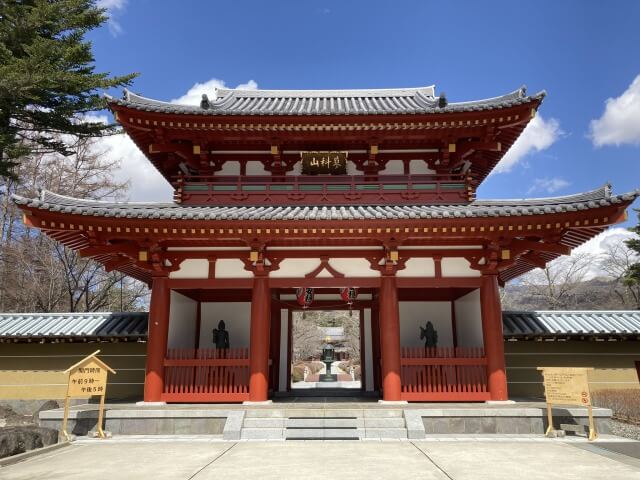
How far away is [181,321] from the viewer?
44.7 ft

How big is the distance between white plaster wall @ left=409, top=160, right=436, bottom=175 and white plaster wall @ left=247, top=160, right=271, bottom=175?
192 inches

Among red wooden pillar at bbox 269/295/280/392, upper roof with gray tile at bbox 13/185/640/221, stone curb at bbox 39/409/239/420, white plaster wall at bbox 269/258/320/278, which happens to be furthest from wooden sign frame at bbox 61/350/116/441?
red wooden pillar at bbox 269/295/280/392

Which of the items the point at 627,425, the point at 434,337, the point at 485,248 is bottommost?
the point at 627,425

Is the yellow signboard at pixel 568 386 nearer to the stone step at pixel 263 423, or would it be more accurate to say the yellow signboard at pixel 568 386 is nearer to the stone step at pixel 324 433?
the stone step at pixel 324 433

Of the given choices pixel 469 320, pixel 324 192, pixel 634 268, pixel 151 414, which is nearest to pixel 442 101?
pixel 324 192

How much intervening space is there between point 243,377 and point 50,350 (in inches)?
310

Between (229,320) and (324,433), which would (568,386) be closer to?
(324,433)

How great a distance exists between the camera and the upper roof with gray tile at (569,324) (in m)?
13.5

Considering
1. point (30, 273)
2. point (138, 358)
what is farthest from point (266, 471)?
point (30, 273)

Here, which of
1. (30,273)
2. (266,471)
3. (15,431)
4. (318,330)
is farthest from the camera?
(318,330)

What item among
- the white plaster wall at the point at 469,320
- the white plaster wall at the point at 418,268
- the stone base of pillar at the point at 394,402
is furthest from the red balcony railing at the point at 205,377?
the white plaster wall at the point at 469,320

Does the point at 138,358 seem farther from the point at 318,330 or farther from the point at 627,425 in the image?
the point at 318,330

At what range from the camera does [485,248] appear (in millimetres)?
11711

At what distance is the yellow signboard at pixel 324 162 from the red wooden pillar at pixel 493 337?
224 inches
